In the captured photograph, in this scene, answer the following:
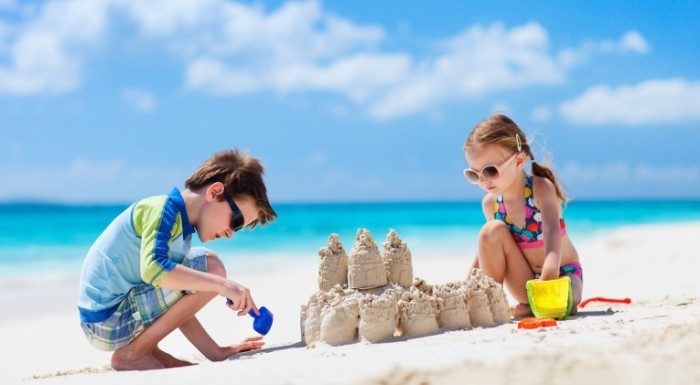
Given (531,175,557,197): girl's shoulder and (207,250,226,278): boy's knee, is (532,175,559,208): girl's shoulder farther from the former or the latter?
(207,250,226,278): boy's knee

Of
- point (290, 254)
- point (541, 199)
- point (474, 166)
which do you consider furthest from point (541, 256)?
point (290, 254)

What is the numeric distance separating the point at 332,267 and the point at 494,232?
1.00 m

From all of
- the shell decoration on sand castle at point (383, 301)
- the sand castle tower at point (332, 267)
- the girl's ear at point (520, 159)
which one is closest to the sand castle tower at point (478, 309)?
the shell decoration on sand castle at point (383, 301)

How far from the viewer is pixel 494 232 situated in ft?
13.3

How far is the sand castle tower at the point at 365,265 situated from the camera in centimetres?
346

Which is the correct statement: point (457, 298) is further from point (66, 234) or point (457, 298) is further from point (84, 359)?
point (66, 234)

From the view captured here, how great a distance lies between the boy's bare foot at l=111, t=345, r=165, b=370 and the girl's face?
6.70 ft

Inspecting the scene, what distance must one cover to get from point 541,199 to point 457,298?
96cm

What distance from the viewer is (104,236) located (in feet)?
11.5

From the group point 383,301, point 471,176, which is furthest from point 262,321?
point 471,176

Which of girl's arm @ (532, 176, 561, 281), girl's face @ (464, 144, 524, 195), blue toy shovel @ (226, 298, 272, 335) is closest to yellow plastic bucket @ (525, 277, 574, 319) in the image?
girl's arm @ (532, 176, 561, 281)

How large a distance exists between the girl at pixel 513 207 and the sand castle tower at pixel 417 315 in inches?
29.9

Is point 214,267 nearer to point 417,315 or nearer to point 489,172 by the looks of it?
point 417,315

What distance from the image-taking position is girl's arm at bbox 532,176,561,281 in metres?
3.85
